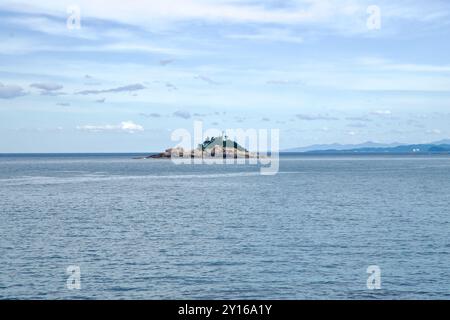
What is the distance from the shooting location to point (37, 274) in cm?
4288

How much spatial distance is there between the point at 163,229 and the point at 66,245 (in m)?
14.6

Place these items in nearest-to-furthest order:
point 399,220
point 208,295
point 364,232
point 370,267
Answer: point 208,295 → point 370,267 → point 364,232 → point 399,220

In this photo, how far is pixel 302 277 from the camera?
136ft

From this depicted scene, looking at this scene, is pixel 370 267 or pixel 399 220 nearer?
pixel 370 267

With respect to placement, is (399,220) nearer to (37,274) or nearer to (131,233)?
(131,233)

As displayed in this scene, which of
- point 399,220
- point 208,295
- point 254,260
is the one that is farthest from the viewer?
point 399,220

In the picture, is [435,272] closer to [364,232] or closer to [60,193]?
[364,232]
